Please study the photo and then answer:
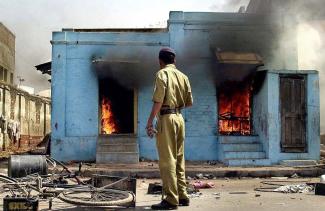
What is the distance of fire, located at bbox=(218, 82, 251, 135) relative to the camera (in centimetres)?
1585

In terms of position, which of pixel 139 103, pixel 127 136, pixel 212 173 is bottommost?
pixel 212 173

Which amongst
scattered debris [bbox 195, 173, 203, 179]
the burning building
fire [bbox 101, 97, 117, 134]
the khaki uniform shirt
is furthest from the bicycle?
fire [bbox 101, 97, 117, 134]

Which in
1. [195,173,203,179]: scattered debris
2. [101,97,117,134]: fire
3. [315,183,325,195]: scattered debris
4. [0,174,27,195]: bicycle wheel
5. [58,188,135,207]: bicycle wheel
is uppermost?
Result: [101,97,117,134]: fire

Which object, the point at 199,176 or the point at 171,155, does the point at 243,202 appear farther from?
the point at 199,176


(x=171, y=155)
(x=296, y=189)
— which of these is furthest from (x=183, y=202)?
(x=296, y=189)

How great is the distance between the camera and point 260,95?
15.1m

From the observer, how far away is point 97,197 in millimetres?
5941

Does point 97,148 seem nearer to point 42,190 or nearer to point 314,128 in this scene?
point 314,128

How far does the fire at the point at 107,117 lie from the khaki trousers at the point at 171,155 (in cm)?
997

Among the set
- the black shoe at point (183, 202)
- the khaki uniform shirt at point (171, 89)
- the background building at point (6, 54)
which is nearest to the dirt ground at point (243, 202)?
the black shoe at point (183, 202)

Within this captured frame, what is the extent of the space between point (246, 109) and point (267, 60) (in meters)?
1.88

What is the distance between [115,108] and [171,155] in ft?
35.1

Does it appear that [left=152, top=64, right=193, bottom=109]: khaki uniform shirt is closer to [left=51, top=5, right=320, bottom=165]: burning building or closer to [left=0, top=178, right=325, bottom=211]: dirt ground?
[left=0, top=178, right=325, bottom=211]: dirt ground

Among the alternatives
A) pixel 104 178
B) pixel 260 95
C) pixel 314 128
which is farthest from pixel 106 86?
pixel 104 178
